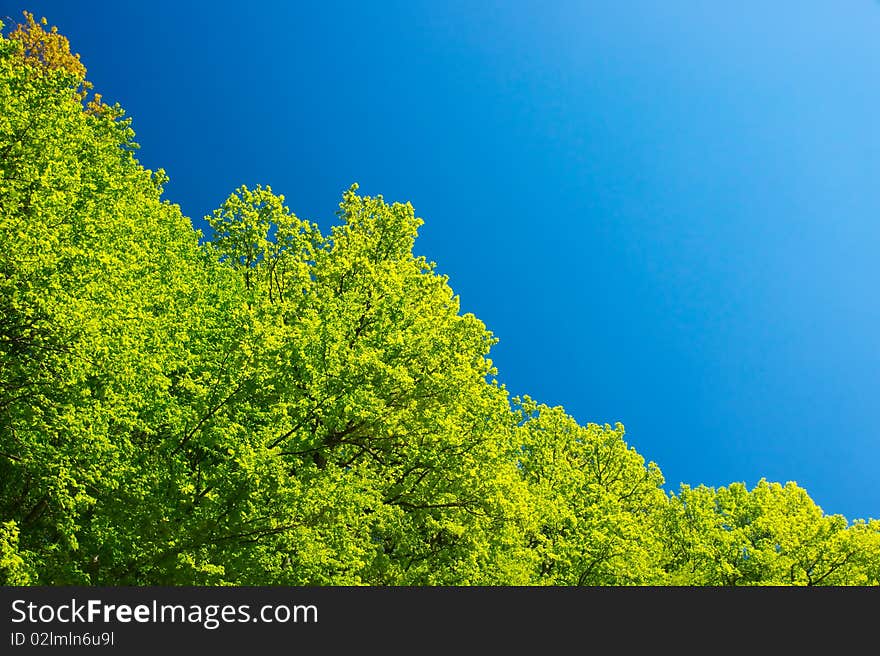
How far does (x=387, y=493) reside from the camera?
65.3ft

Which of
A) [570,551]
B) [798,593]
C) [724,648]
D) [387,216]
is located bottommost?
[724,648]

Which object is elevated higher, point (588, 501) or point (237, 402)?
point (588, 501)

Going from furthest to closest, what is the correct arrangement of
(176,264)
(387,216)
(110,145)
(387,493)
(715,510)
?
(715,510) < (110,145) < (387,216) < (176,264) < (387,493)

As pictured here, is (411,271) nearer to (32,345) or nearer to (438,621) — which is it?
(32,345)

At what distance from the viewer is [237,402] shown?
15.8 meters

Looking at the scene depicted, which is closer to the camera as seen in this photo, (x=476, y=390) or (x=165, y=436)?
(x=165, y=436)

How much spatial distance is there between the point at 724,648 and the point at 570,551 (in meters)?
15.9

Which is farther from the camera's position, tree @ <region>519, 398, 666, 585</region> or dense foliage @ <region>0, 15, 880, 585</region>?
tree @ <region>519, 398, 666, 585</region>

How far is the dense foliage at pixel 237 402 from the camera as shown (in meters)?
14.7

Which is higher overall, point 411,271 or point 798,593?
point 411,271

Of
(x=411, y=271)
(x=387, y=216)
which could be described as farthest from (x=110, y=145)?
(x=411, y=271)

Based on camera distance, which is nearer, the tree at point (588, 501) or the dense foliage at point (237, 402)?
the dense foliage at point (237, 402)

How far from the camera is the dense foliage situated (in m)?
14.7

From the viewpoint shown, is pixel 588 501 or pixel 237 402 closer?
pixel 237 402
